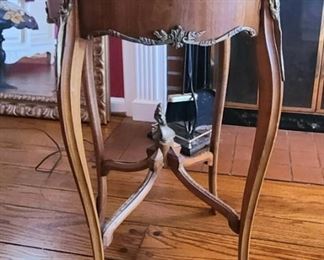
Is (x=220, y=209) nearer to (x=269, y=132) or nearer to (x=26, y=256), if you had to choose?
(x=269, y=132)

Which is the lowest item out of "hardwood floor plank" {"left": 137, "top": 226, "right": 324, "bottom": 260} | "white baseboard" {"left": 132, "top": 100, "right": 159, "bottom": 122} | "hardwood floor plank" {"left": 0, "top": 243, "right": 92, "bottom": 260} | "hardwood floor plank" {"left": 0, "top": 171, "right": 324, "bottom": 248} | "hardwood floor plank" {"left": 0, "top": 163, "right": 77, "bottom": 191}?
"hardwood floor plank" {"left": 0, "top": 243, "right": 92, "bottom": 260}

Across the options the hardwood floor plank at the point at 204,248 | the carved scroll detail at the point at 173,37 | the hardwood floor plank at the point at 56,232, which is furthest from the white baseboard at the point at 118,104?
the carved scroll detail at the point at 173,37

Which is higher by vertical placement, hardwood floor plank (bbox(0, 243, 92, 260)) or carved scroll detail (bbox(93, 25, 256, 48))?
carved scroll detail (bbox(93, 25, 256, 48))

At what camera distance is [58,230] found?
147 centimetres

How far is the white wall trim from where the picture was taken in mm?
2137

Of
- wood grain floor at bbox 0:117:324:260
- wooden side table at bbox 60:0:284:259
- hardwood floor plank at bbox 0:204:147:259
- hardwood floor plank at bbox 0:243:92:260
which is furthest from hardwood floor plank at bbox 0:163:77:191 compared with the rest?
wooden side table at bbox 60:0:284:259

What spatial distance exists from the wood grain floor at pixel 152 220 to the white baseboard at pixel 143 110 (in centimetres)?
34

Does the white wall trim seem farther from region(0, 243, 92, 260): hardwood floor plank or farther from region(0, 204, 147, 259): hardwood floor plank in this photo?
region(0, 243, 92, 260): hardwood floor plank

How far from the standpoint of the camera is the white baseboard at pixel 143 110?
2211 mm

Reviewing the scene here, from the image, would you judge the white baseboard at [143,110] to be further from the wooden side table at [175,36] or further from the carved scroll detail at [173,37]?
the carved scroll detail at [173,37]

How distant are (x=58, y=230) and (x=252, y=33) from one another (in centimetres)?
81

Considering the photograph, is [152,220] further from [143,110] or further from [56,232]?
[143,110]

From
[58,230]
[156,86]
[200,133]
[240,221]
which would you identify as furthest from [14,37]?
[240,221]

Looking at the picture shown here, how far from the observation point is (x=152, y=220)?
1.52 m
